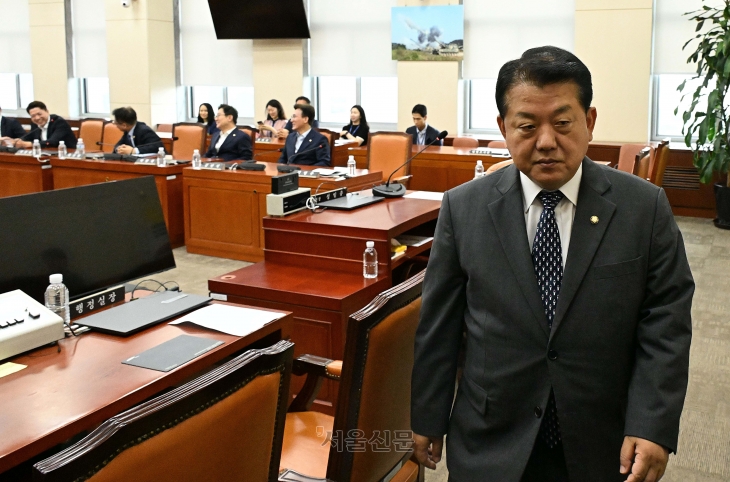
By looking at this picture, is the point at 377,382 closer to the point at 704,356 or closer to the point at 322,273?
the point at 322,273

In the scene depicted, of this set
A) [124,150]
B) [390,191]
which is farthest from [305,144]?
[390,191]

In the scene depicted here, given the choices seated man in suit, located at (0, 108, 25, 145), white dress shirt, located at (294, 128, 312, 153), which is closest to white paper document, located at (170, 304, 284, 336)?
white dress shirt, located at (294, 128, 312, 153)

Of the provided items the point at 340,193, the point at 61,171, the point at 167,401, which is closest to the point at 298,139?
the point at 61,171

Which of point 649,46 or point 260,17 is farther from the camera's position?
point 260,17

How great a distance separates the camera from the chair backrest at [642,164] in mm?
5457

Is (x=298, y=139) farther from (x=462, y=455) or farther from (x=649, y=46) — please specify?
(x=462, y=455)

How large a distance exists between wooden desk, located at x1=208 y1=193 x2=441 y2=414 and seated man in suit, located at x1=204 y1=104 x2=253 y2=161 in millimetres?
3875

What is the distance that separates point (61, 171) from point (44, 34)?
6.66 metres

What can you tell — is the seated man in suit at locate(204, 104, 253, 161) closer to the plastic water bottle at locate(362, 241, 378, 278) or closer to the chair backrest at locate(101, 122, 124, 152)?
the chair backrest at locate(101, 122, 124, 152)

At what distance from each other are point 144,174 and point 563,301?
593 centimetres

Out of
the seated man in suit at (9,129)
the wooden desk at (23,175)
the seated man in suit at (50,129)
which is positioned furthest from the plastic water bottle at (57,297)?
the seated man in suit at (9,129)

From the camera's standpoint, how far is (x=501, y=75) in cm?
143

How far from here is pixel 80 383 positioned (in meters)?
1.88

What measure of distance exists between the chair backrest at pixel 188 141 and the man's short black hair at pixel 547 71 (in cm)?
671
